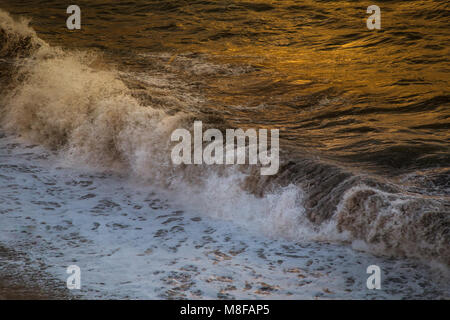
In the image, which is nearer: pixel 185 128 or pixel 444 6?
pixel 185 128

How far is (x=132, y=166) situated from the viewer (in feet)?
20.2

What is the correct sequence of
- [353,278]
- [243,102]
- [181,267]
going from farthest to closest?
[243,102], [181,267], [353,278]

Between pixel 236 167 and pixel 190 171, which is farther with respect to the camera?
pixel 190 171

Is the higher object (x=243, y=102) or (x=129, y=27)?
(x=129, y=27)

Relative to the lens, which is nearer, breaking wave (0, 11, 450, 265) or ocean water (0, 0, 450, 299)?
ocean water (0, 0, 450, 299)

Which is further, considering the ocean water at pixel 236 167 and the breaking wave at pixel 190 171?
the breaking wave at pixel 190 171

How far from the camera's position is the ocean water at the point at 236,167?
3.99m

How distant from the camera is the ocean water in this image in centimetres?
399

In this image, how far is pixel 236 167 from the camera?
5371 mm
